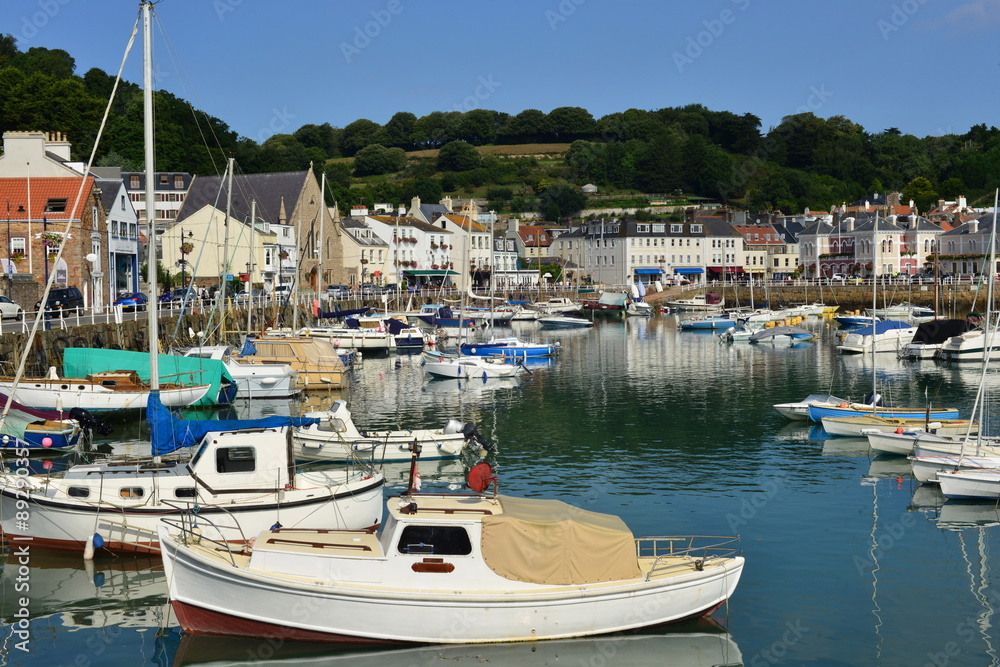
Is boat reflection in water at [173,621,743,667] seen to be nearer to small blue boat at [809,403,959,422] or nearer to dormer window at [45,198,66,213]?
small blue boat at [809,403,959,422]

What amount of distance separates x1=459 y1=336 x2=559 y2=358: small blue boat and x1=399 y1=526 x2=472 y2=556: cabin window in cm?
4912

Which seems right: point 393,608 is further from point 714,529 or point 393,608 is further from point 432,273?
point 432,273

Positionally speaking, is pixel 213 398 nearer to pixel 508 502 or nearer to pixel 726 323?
pixel 508 502

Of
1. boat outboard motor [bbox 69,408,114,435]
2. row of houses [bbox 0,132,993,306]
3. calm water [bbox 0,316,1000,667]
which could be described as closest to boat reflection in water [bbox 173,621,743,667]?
calm water [bbox 0,316,1000,667]

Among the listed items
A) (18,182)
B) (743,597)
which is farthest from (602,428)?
(18,182)

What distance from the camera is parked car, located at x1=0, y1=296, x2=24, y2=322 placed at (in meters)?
47.0

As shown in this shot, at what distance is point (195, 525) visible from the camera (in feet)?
61.6

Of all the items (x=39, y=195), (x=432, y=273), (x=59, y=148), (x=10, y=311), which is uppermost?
(x=59, y=148)

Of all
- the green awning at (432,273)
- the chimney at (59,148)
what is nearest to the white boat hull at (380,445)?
the chimney at (59,148)

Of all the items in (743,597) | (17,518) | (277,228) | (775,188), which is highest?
(775,188)

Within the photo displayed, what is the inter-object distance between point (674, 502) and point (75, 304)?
41165mm

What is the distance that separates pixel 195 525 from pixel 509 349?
163 feet

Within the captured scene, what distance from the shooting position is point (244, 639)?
17.6 m

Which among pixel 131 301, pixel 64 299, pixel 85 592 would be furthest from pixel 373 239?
pixel 85 592
